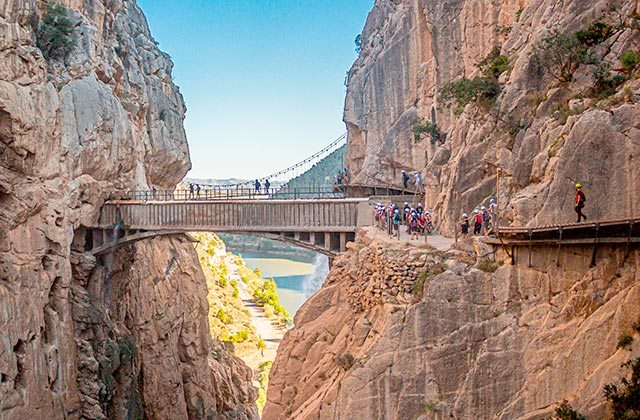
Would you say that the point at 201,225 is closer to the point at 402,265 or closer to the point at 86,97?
the point at 86,97

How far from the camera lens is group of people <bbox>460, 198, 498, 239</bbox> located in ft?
58.7

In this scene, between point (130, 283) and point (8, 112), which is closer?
point (8, 112)

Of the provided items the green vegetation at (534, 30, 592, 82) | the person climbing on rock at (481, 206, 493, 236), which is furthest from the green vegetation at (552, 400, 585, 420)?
the green vegetation at (534, 30, 592, 82)

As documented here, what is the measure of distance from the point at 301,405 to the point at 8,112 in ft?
57.4

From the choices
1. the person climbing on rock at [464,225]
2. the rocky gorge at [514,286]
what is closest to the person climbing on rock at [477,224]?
the person climbing on rock at [464,225]

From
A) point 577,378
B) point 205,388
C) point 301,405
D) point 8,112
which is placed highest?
point 8,112

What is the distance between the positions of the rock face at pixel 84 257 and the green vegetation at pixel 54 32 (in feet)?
1.38

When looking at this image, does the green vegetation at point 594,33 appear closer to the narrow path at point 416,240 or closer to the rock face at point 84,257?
the narrow path at point 416,240

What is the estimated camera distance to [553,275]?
51.4 ft

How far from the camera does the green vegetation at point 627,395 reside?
13.4m

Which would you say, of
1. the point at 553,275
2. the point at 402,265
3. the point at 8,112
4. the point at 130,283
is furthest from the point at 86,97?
the point at 553,275

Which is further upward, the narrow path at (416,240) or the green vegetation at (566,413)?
the narrow path at (416,240)

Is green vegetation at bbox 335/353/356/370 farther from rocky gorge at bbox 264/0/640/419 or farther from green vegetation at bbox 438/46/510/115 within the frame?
green vegetation at bbox 438/46/510/115

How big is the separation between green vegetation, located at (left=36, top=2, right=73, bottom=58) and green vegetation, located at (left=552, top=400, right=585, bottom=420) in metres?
28.6
